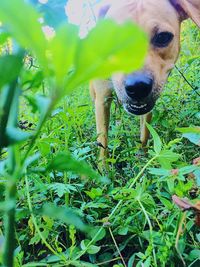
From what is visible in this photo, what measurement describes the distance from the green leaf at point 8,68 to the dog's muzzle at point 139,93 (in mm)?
1299

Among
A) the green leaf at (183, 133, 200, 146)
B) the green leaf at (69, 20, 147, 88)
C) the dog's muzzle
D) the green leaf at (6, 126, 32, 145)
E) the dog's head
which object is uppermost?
the dog's head

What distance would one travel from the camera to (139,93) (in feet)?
5.06

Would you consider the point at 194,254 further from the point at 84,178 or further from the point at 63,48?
the point at 63,48

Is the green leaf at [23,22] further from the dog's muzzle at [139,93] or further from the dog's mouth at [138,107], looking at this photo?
the dog's mouth at [138,107]

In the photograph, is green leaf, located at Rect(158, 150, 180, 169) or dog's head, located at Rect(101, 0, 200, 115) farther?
dog's head, located at Rect(101, 0, 200, 115)

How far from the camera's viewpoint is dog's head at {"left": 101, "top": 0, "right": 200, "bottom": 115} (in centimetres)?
152

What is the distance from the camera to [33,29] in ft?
0.48

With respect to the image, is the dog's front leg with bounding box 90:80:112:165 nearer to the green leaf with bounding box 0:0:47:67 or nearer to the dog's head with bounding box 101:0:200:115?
the dog's head with bounding box 101:0:200:115

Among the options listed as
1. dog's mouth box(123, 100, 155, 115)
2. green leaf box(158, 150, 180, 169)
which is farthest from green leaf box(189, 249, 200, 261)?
dog's mouth box(123, 100, 155, 115)

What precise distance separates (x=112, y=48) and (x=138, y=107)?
1.46 m

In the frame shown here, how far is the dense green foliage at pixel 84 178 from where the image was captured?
0.54ft

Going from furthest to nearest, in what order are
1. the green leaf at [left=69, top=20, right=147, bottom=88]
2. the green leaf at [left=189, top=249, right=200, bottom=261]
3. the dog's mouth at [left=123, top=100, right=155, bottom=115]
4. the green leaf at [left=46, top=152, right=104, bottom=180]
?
1. the dog's mouth at [left=123, top=100, right=155, bottom=115]
2. the green leaf at [left=189, top=249, right=200, bottom=261]
3. the green leaf at [left=46, top=152, right=104, bottom=180]
4. the green leaf at [left=69, top=20, right=147, bottom=88]

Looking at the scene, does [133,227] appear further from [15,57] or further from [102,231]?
[15,57]

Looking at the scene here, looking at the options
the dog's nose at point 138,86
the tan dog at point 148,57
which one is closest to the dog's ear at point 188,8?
the tan dog at point 148,57
